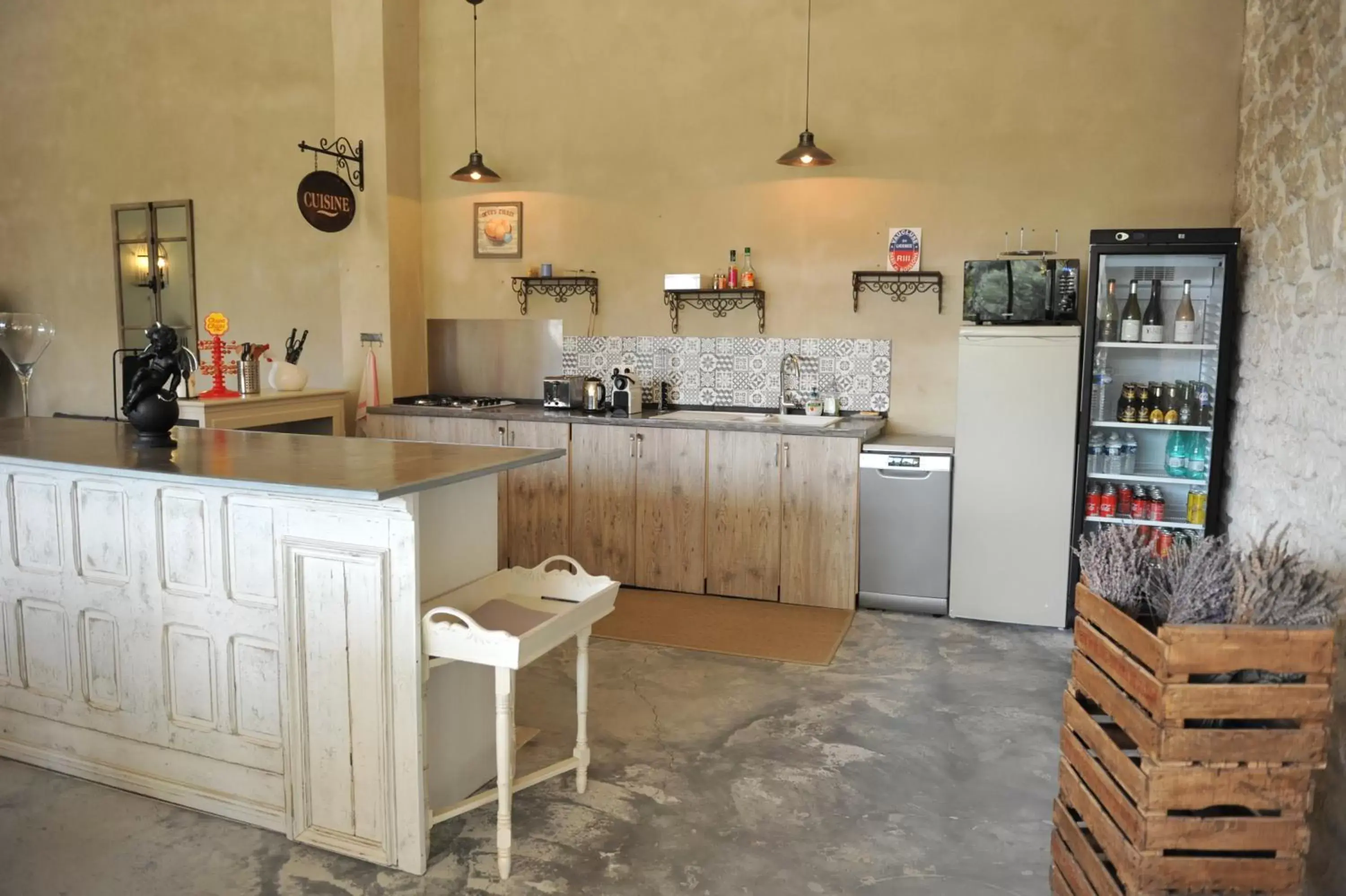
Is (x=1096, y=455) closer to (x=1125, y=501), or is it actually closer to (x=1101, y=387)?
(x=1125, y=501)

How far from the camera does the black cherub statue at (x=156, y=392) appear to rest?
322 centimetres

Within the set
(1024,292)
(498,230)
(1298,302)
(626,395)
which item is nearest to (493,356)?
(498,230)

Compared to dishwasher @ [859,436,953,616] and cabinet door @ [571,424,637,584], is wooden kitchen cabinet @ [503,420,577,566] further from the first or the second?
dishwasher @ [859,436,953,616]

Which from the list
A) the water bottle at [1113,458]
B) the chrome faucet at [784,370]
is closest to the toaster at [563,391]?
the chrome faucet at [784,370]

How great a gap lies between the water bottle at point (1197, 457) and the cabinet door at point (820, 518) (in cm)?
154

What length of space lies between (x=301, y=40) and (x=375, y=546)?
18.4 ft

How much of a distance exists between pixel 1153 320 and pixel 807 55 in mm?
2361

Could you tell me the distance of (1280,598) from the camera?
199 centimetres

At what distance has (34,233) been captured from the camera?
795cm

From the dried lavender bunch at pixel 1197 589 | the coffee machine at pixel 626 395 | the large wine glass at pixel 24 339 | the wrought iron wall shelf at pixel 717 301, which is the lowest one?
the dried lavender bunch at pixel 1197 589

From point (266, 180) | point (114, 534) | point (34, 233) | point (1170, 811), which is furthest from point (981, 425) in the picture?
point (34, 233)

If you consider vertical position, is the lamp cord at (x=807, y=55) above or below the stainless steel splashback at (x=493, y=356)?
above

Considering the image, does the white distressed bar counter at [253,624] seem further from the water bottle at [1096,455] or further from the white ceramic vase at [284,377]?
the water bottle at [1096,455]

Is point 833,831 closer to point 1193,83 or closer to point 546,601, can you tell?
point 546,601
